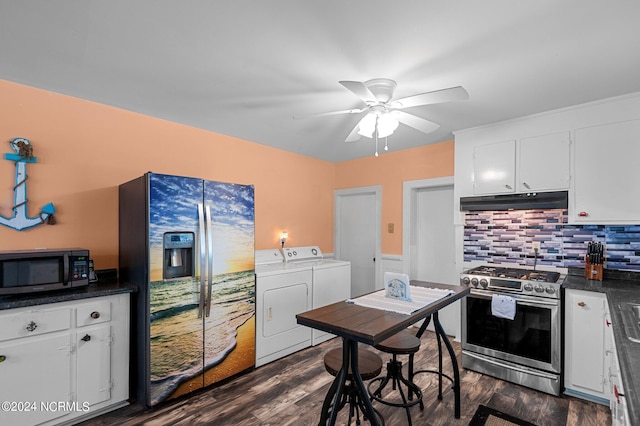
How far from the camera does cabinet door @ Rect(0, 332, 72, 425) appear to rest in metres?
1.92

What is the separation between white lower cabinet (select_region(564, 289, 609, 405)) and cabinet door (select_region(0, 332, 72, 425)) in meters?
3.81

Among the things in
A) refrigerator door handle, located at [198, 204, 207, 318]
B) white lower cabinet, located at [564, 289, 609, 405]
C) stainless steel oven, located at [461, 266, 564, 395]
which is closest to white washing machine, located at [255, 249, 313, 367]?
refrigerator door handle, located at [198, 204, 207, 318]

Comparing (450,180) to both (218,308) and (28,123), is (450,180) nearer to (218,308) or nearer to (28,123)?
(218,308)

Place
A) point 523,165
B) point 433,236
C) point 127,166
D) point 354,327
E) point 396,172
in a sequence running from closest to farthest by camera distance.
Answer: point 354,327, point 127,166, point 523,165, point 433,236, point 396,172

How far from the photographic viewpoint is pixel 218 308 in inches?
106

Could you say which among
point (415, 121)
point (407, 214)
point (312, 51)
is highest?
point (312, 51)

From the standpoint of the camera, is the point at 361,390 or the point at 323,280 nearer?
the point at 361,390

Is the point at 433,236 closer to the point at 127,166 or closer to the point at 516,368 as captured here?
the point at 516,368

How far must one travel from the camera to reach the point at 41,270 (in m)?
2.15

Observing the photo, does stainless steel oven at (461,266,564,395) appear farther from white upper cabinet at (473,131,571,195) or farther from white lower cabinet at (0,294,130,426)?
white lower cabinet at (0,294,130,426)

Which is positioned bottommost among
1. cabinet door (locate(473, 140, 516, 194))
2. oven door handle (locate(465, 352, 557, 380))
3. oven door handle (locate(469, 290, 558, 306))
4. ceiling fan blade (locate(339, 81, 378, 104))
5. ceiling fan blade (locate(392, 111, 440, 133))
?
oven door handle (locate(465, 352, 557, 380))

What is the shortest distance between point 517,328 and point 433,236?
154cm

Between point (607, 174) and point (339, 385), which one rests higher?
point (607, 174)

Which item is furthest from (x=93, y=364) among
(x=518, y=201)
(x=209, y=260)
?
(x=518, y=201)
